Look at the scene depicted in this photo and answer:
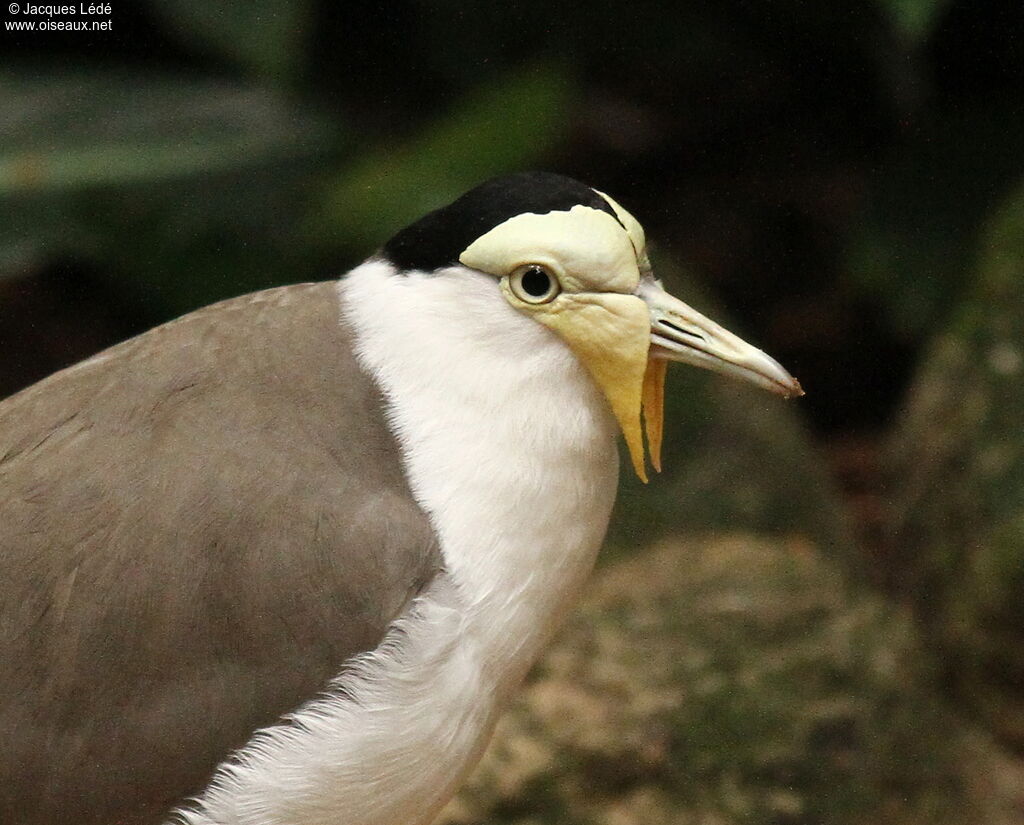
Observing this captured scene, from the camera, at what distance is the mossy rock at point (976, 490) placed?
3.71 meters

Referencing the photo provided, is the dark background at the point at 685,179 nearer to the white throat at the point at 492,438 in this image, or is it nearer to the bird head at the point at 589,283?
the white throat at the point at 492,438

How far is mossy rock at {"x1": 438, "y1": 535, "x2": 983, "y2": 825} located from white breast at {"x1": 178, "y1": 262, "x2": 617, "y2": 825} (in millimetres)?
1147

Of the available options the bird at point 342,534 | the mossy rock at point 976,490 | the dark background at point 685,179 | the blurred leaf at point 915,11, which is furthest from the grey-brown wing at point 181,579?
the blurred leaf at point 915,11

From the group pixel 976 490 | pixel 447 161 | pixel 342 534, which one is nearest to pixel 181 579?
pixel 342 534

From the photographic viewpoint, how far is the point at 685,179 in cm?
612

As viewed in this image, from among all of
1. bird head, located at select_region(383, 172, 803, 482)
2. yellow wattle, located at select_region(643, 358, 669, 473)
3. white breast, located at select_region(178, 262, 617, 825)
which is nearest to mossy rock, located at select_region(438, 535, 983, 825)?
white breast, located at select_region(178, 262, 617, 825)

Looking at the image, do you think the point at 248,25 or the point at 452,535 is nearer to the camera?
the point at 452,535

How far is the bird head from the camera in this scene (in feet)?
6.98

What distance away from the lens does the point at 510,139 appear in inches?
177

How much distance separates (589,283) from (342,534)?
1.75 feet

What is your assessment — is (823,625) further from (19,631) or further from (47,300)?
(47,300)

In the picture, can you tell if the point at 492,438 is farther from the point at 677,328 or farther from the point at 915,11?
the point at 915,11

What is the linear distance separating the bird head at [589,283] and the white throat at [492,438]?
39mm

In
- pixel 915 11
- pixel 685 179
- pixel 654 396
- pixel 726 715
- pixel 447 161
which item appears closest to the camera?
pixel 654 396
